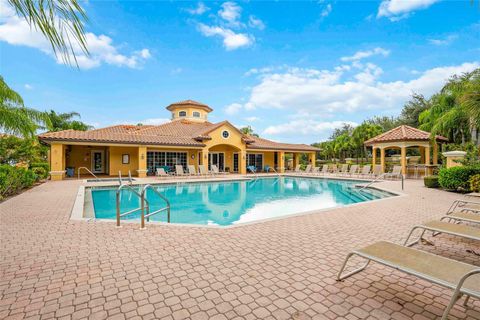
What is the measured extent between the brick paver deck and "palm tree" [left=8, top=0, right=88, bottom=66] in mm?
2675

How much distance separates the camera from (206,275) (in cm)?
360

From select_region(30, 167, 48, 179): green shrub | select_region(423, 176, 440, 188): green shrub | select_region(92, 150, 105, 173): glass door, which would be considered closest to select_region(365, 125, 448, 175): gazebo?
select_region(423, 176, 440, 188): green shrub

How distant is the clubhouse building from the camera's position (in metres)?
18.8

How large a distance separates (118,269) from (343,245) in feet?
13.2

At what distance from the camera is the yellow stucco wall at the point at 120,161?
2283cm

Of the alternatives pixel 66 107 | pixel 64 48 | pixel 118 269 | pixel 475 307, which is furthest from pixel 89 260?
pixel 66 107

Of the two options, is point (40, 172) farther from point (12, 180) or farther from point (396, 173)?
point (396, 173)

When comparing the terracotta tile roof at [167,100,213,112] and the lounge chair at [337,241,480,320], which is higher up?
the terracotta tile roof at [167,100,213,112]

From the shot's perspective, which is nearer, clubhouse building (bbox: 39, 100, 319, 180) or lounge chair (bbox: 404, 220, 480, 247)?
lounge chair (bbox: 404, 220, 480, 247)

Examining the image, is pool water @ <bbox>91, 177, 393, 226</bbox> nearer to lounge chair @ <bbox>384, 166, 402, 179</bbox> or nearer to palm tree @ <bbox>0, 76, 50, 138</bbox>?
palm tree @ <bbox>0, 76, 50, 138</bbox>

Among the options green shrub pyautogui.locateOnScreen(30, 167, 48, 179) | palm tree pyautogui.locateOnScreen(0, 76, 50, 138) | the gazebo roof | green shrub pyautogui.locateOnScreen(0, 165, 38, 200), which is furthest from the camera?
the gazebo roof

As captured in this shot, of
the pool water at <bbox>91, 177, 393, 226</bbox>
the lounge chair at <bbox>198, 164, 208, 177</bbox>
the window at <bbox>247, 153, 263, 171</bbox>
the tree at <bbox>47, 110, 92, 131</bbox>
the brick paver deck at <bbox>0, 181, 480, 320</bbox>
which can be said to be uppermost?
the tree at <bbox>47, 110, 92, 131</bbox>

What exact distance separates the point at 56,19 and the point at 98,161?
2636cm

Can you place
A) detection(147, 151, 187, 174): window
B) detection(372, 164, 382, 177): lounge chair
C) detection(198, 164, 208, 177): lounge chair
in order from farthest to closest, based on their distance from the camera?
detection(147, 151, 187, 174): window
detection(198, 164, 208, 177): lounge chair
detection(372, 164, 382, 177): lounge chair
